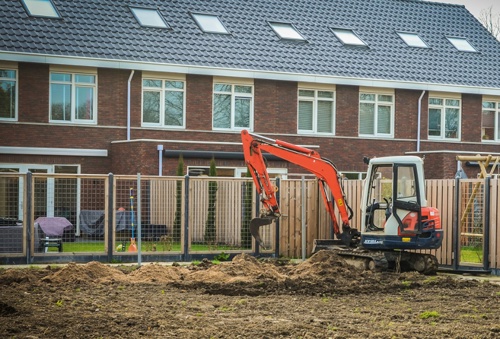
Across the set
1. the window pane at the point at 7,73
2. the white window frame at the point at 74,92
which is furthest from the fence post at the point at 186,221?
the window pane at the point at 7,73

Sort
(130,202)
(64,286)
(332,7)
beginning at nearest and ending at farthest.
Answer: (64,286) < (130,202) < (332,7)

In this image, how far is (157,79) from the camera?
1258 inches

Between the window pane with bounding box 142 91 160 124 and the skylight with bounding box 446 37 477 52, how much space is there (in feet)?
44.7

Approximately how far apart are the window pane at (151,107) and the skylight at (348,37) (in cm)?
818

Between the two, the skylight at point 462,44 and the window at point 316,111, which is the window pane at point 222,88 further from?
the skylight at point 462,44

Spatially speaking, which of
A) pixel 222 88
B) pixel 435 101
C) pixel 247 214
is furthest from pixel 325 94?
pixel 247 214

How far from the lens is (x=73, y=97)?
3092 cm

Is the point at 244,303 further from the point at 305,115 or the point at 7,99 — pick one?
the point at 305,115

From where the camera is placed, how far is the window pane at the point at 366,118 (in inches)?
1401

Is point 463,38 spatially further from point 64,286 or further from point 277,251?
point 64,286

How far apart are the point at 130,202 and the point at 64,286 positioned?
7621mm

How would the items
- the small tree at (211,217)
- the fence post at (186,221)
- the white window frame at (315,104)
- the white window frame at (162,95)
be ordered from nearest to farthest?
1. the fence post at (186,221)
2. the small tree at (211,217)
3. the white window frame at (162,95)
4. the white window frame at (315,104)

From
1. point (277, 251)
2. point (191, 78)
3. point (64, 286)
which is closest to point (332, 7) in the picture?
point (191, 78)

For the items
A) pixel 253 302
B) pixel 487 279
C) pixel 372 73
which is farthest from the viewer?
pixel 372 73
